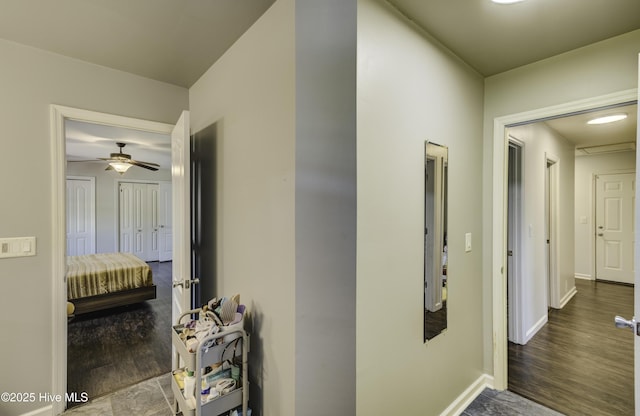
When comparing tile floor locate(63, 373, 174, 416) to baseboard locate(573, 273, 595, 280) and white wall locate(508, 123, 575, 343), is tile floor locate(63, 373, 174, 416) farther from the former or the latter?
baseboard locate(573, 273, 595, 280)

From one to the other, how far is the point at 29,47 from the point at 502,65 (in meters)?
3.08

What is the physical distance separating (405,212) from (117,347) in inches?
Answer: 118

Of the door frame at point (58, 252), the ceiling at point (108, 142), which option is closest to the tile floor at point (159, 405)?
the door frame at point (58, 252)

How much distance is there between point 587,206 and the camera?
5.12m

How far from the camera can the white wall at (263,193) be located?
51.7 inches

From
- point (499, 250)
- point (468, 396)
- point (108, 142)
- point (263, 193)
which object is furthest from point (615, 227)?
point (108, 142)

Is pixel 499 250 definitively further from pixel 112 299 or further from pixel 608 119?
pixel 112 299

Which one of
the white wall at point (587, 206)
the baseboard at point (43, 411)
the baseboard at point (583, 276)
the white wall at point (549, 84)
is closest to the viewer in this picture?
the white wall at point (549, 84)

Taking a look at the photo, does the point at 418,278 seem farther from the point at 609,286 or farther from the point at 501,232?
the point at 609,286

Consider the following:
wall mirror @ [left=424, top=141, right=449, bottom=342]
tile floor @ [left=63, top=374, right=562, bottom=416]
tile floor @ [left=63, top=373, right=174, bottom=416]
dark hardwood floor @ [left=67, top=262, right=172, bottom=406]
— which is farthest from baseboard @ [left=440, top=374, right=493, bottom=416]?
dark hardwood floor @ [left=67, top=262, right=172, bottom=406]

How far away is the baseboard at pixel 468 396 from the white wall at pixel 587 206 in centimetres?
468

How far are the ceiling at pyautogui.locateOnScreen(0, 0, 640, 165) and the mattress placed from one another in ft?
8.85

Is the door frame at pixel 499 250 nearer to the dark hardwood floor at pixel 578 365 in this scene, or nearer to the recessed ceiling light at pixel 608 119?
the dark hardwood floor at pixel 578 365

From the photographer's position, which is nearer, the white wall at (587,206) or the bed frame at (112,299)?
the bed frame at (112,299)
